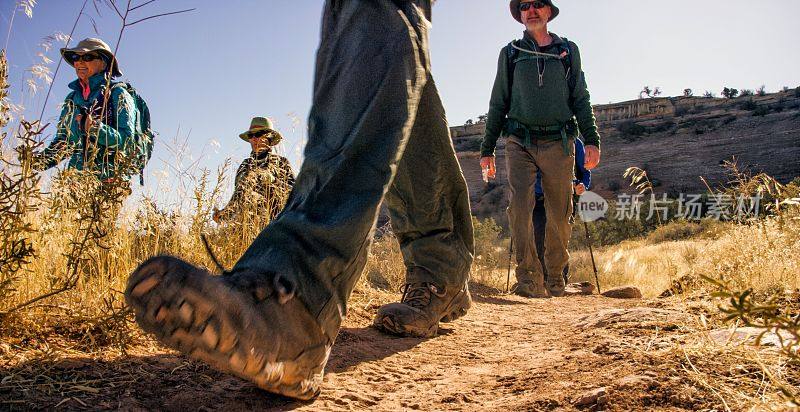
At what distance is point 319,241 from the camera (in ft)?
4.42

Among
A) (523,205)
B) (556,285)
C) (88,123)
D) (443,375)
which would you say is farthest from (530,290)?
(88,123)

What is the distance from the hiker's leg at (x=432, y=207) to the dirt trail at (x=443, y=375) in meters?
0.34

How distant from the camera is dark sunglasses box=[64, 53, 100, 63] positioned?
5.14 meters

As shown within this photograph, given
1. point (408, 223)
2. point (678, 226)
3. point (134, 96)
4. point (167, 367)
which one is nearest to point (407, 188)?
point (408, 223)

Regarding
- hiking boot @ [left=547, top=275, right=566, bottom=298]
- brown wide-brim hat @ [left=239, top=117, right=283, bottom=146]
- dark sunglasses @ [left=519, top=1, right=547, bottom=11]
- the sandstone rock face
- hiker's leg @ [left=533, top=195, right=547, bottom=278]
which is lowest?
the sandstone rock face

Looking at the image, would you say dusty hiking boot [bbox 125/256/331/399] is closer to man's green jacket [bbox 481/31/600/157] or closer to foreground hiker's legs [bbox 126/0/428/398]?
foreground hiker's legs [bbox 126/0/428/398]

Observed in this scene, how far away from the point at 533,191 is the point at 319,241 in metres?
4.35

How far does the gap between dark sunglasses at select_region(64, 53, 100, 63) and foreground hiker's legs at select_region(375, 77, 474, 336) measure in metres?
4.04

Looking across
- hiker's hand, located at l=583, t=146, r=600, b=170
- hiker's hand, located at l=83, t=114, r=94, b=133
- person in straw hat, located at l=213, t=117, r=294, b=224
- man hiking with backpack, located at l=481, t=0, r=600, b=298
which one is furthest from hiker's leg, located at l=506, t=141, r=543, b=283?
hiker's hand, located at l=83, t=114, r=94, b=133

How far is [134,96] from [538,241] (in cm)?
460

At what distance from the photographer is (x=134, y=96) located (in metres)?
5.21

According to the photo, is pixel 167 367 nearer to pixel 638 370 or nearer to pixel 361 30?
pixel 361 30

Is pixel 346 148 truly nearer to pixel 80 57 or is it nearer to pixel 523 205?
pixel 523 205

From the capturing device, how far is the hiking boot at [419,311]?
2.45 meters
